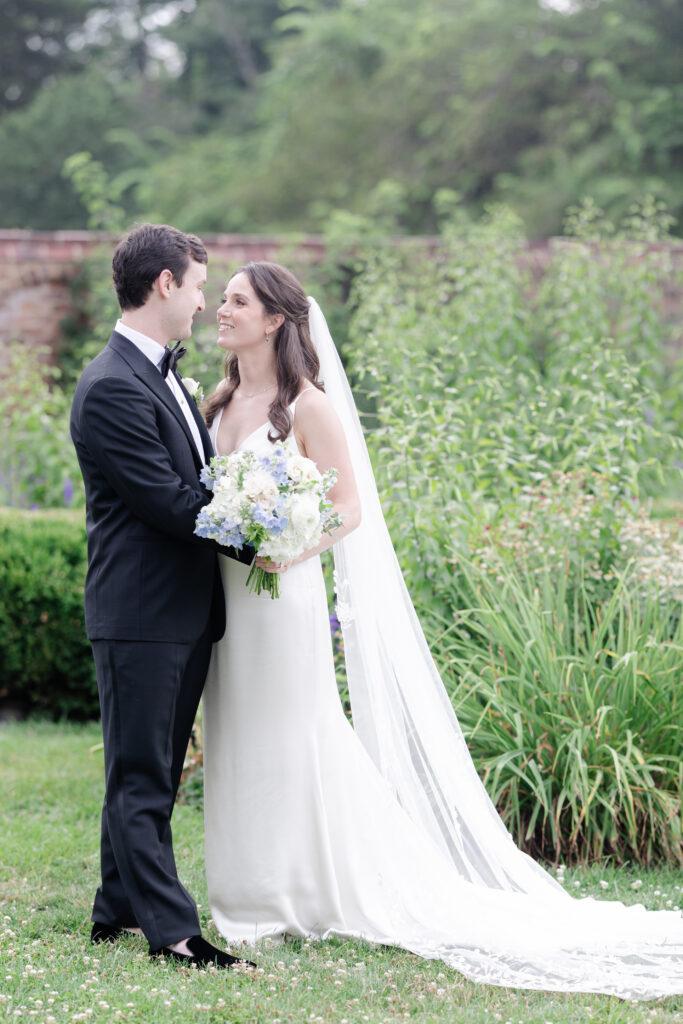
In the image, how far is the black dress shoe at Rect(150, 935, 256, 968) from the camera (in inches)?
130

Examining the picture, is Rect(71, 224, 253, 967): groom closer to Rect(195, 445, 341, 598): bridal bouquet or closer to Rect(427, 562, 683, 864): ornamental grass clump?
Rect(195, 445, 341, 598): bridal bouquet

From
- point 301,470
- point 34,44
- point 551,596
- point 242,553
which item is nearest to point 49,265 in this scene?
point 551,596

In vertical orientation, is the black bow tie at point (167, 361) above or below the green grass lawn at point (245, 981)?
above

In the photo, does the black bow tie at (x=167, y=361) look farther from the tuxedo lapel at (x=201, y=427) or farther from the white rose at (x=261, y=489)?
the white rose at (x=261, y=489)

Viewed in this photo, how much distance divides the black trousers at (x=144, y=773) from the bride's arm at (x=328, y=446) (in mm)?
587

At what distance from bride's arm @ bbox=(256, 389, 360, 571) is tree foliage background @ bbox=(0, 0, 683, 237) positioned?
12.0m

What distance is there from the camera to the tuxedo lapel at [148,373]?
3.33 meters

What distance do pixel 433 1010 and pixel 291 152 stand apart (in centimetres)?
1831

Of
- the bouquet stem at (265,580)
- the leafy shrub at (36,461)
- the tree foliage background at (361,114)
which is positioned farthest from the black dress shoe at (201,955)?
the tree foliage background at (361,114)

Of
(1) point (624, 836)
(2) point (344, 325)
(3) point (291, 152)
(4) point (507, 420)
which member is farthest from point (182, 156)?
(1) point (624, 836)

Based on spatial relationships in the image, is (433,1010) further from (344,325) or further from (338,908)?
(344,325)

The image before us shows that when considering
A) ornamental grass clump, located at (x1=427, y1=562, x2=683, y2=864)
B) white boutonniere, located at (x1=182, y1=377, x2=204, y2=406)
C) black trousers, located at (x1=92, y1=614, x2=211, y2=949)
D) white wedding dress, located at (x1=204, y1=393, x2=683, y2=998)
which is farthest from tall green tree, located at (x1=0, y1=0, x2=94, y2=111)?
black trousers, located at (x1=92, y1=614, x2=211, y2=949)

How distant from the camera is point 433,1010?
3119 mm

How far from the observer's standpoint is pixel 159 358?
3438mm
